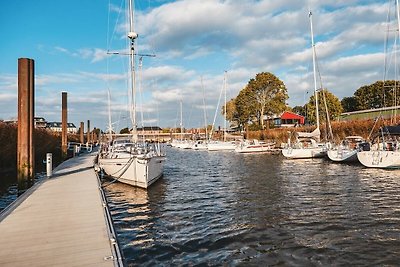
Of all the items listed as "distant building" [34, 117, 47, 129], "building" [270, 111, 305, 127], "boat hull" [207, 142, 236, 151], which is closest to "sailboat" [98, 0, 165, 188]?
"distant building" [34, 117, 47, 129]

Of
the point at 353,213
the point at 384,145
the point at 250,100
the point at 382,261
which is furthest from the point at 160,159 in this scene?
the point at 250,100

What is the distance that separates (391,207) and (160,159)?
12510 millimetres

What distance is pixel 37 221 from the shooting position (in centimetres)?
851

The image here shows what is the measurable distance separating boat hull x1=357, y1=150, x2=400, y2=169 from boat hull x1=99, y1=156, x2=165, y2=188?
16314 millimetres

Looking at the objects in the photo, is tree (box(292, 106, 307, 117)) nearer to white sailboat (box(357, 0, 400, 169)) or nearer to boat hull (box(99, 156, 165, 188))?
white sailboat (box(357, 0, 400, 169))

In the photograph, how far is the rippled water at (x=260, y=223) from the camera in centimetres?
806

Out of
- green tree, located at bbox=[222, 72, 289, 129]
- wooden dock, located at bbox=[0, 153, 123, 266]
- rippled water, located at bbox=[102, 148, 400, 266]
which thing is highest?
green tree, located at bbox=[222, 72, 289, 129]

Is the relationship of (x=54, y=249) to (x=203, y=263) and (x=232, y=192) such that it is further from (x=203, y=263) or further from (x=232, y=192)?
(x=232, y=192)

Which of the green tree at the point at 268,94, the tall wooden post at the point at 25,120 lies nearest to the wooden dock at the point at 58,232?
the tall wooden post at the point at 25,120

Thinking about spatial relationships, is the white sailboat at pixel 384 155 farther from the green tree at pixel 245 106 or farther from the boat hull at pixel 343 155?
the green tree at pixel 245 106

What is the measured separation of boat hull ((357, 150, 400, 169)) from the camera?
2353 centimetres

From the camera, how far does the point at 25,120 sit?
14.0 meters

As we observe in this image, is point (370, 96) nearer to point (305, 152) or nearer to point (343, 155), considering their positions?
point (305, 152)

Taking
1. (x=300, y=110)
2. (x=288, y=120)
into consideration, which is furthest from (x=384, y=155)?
(x=300, y=110)
